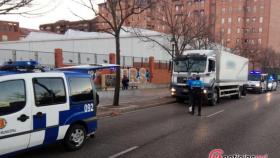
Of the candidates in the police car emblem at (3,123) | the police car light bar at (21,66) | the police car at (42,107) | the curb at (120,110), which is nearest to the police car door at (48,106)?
the police car at (42,107)

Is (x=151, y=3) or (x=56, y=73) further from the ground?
(x=151, y=3)

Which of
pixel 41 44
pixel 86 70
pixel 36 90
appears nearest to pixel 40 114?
pixel 36 90

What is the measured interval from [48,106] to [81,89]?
116cm

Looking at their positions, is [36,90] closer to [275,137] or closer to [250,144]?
[250,144]

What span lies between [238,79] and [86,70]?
56.6ft

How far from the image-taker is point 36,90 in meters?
5.80

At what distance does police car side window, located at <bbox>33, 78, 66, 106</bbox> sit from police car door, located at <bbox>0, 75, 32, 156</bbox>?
22cm

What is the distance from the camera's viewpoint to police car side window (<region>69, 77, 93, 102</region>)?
266 inches

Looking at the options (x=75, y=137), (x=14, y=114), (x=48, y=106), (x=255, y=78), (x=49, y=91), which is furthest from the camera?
(x=255, y=78)

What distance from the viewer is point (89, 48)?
43156 mm

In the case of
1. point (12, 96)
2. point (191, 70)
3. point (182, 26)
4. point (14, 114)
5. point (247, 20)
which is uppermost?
point (247, 20)

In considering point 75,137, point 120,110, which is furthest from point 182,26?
point 75,137

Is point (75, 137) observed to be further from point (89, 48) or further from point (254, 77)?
point (89, 48)

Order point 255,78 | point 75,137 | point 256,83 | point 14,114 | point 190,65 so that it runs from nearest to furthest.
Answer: point 14,114 → point 75,137 → point 190,65 → point 256,83 → point 255,78
